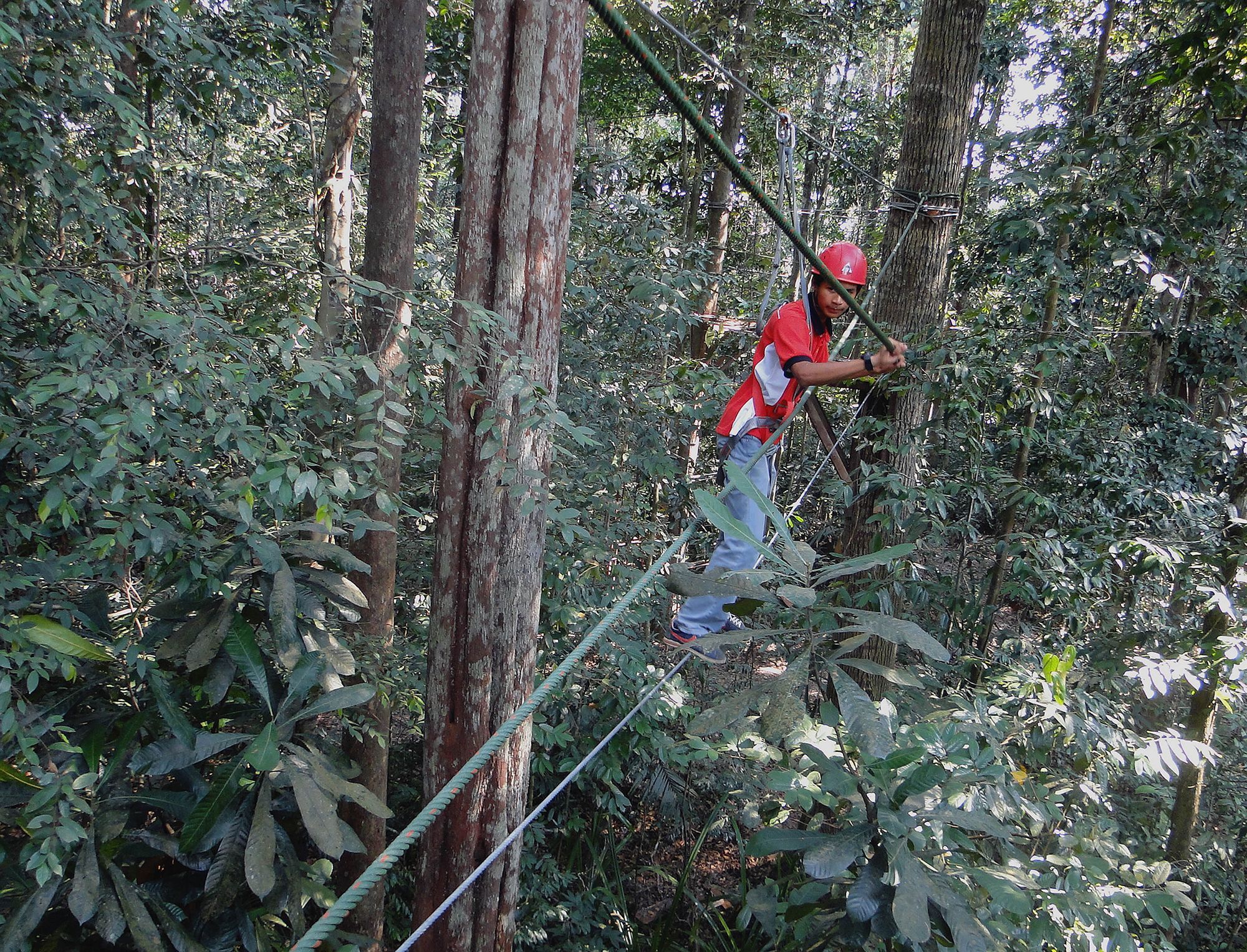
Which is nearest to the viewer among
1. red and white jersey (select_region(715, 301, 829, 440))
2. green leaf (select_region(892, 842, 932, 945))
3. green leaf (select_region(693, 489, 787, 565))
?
green leaf (select_region(892, 842, 932, 945))

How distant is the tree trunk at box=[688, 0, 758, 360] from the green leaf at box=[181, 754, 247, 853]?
4836 millimetres

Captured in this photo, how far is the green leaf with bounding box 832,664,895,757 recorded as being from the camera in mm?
1769

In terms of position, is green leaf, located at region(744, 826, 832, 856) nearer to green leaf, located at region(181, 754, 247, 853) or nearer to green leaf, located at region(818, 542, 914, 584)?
green leaf, located at region(818, 542, 914, 584)

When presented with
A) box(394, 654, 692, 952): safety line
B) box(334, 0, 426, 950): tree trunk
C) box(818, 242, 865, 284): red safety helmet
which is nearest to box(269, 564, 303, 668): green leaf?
box(334, 0, 426, 950): tree trunk

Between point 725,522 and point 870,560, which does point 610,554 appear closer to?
point 725,522

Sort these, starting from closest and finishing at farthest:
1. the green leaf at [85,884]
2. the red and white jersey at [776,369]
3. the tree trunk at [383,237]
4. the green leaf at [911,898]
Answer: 1. the green leaf at [911,898]
2. the green leaf at [85,884]
3. the tree trunk at [383,237]
4. the red and white jersey at [776,369]

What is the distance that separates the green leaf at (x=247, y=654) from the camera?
2.26 m

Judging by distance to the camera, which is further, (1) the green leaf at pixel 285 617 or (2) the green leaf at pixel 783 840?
(1) the green leaf at pixel 285 617

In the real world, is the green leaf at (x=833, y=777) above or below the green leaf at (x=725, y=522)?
below

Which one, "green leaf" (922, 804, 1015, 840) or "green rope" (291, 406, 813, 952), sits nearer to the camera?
"green rope" (291, 406, 813, 952)

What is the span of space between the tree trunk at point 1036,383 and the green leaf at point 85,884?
3623mm

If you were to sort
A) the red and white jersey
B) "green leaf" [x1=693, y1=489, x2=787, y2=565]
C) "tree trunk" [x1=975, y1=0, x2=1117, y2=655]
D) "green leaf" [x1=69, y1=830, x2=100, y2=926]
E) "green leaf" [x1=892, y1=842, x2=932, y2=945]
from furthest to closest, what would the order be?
"tree trunk" [x1=975, y1=0, x2=1117, y2=655], the red and white jersey, "green leaf" [x1=69, y1=830, x2=100, y2=926], "green leaf" [x1=693, y1=489, x2=787, y2=565], "green leaf" [x1=892, y1=842, x2=932, y2=945]

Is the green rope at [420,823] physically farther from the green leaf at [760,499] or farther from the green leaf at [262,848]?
the green leaf at [262,848]

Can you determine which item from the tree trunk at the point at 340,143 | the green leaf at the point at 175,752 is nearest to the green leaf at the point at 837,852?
the green leaf at the point at 175,752
